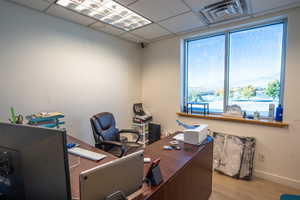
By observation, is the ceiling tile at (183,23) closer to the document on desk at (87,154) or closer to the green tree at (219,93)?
the green tree at (219,93)

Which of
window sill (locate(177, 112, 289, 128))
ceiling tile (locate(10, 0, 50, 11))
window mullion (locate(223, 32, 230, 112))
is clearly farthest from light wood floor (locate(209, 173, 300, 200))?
ceiling tile (locate(10, 0, 50, 11))

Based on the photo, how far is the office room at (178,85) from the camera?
176 cm

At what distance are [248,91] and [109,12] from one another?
2.73m

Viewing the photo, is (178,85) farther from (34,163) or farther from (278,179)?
(34,163)

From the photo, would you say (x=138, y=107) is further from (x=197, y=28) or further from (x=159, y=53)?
(x=197, y=28)

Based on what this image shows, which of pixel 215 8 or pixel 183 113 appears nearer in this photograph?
pixel 215 8

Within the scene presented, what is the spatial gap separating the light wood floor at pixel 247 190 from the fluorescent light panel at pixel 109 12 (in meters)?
2.92

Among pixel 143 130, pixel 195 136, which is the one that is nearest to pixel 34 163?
pixel 195 136

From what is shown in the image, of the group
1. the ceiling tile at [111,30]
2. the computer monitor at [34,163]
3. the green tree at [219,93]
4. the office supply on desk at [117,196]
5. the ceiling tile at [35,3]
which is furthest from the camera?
the green tree at [219,93]

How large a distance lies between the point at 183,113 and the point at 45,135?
9.30ft

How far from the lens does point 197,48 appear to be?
3.21 m

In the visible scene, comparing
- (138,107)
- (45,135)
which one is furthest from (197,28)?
(45,135)

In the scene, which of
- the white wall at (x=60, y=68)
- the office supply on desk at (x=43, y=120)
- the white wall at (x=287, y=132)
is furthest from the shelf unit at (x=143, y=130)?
the office supply on desk at (x=43, y=120)

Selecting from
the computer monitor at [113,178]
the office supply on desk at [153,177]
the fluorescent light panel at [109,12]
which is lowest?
the office supply on desk at [153,177]
